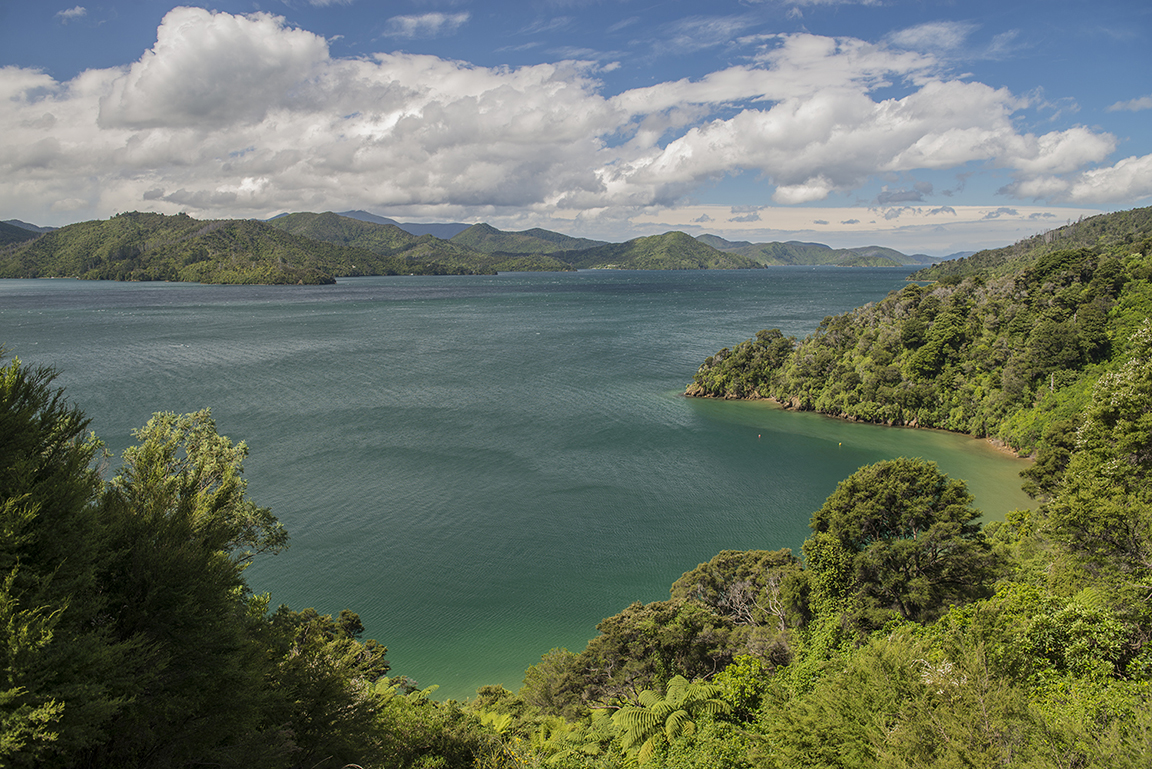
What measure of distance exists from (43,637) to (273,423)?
159ft

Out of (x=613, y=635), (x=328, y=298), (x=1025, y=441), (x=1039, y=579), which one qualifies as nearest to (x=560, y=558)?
(x=613, y=635)

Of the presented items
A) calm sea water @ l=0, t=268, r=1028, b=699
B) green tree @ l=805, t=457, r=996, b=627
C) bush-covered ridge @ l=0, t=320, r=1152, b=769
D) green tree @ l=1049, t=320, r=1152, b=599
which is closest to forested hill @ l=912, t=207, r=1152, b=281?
calm sea water @ l=0, t=268, r=1028, b=699

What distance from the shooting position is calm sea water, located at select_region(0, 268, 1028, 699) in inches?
1116

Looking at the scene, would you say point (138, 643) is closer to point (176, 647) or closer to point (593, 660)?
point (176, 647)

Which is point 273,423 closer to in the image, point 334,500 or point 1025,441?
point 334,500

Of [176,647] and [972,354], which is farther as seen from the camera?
[972,354]

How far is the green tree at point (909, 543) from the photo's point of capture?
62.9ft

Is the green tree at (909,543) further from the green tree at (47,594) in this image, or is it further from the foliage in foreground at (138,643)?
the green tree at (47,594)

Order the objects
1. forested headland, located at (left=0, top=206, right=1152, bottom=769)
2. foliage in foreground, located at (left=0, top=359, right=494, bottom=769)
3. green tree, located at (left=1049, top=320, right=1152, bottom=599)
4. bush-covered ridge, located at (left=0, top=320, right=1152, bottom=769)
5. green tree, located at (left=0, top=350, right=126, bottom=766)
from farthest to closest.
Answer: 1. green tree, located at (left=1049, top=320, right=1152, bottom=599)
2. forested headland, located at (left=0, top=206, right=1152, bottom=769)
3. bush-covered ridge, located at (left=0, top=320, right=1152, bottom=769)
4. foliage in foreground, located at (left=0, top=359, right=494, bottom=769)
5. green tree, located at (left=0, top=350, right=126, bottom=766)

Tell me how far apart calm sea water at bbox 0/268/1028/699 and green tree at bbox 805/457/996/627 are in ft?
34.5

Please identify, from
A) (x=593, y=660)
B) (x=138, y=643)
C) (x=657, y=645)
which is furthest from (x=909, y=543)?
(x=138, y=643)

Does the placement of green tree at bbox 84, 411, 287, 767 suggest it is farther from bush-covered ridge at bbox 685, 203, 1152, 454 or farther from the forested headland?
bush-covered ridge at bbox 685, 203, 1152, 454

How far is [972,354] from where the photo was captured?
5584 centimetres

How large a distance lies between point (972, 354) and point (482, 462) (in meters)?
48.1
